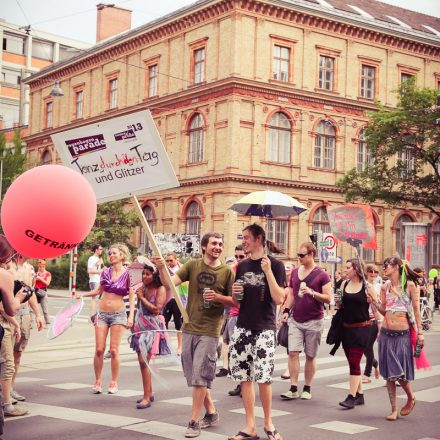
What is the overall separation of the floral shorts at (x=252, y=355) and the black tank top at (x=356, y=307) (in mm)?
2303

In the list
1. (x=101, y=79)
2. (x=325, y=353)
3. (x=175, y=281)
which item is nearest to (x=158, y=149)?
(x=175, y=281)

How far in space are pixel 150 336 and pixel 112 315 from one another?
1.19 metres

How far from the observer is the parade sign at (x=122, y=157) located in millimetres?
8023

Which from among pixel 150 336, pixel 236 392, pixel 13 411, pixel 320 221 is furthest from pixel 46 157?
pixel 13 411

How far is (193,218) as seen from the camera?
41.5 meters

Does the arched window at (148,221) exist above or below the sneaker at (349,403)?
above

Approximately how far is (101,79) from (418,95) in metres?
20.9

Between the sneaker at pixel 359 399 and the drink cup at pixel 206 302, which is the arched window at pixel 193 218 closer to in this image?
the sneaker at pixel 359 399

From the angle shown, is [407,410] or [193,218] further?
[193,218]

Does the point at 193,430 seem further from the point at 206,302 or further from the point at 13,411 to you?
the point at 13,411

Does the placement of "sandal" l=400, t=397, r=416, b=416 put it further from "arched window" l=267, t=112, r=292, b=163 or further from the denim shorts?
"arched window" l=267, t=112, r=292, b=163

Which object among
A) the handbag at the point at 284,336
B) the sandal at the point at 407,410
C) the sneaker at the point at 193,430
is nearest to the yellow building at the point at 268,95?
the handbag at the point at 284,336

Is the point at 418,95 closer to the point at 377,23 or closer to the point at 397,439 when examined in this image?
the point at 377,23

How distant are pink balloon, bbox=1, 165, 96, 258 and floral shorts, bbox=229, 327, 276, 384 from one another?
77.8 inches
